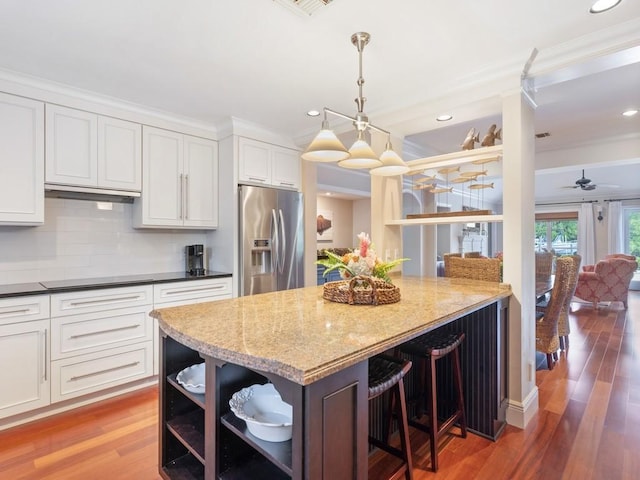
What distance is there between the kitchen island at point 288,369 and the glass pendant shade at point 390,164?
2.60 ft

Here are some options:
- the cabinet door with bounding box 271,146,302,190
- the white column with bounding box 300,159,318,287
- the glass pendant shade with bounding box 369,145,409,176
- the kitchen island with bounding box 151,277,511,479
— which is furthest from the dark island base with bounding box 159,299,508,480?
the cabinet door with bounding box 271,146,302,190

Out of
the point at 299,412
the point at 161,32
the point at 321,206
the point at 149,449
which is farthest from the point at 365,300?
the point at 321,206

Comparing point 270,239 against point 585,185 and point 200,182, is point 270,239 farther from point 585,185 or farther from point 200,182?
point 585,185

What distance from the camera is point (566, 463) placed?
1911 millimetres

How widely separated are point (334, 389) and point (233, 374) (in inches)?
18.3

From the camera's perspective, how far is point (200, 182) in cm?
354

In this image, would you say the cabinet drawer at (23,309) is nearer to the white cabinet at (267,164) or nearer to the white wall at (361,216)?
the white cabinet at (267,164)

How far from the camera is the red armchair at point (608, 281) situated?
18.9 feet

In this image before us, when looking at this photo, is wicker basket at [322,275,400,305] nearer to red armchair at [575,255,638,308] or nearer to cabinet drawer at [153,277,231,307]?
cabinet drawer at [153,277,231,307]

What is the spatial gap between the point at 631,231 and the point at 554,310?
23.9ft

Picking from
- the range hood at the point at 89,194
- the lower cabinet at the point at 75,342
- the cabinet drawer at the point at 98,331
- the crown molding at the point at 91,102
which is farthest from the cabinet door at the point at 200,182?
the cabinet drawer at the point at 98,331

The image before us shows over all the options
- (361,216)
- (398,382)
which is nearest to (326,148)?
(398,382)

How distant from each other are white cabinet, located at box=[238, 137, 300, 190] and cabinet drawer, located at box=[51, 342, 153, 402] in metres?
1.80

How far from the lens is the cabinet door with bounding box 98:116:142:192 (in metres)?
2.90
